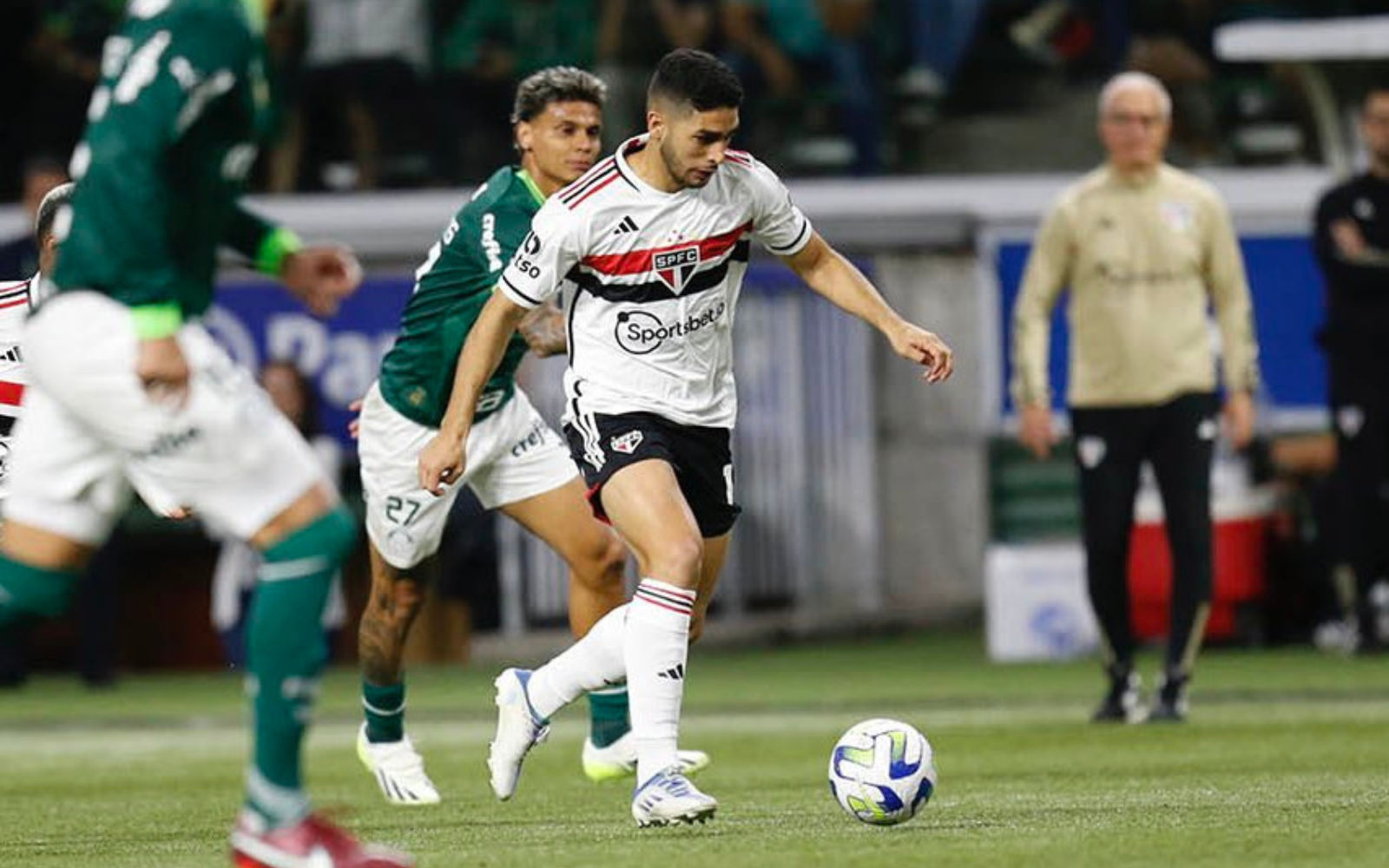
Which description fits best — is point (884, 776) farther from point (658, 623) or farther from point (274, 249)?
point (274, 249)

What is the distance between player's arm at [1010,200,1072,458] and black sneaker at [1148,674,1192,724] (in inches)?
43.1

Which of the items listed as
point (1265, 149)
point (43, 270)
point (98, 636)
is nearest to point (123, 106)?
point (43, 270)

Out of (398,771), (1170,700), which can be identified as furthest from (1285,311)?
(398,771)

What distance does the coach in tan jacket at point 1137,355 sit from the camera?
12.4m

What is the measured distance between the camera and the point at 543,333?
9859mm

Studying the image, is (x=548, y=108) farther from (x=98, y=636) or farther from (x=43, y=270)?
(x=98, y=636)

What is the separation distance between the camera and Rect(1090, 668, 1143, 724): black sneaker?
12320 mm

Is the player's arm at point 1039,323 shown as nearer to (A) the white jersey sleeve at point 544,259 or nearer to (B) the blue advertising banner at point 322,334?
(A) the white jersey sleeve at point 544,259

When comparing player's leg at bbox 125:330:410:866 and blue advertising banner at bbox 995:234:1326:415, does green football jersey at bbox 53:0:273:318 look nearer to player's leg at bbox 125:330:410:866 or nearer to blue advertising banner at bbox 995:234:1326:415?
player's leg at bbox 125:330:410:866

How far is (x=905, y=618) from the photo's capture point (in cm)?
2011

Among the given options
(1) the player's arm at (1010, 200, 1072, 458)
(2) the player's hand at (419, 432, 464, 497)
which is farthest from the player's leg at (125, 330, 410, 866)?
(1) the player's arm at (1010, 200, 1072, 458)

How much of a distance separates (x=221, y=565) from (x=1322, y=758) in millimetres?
8765

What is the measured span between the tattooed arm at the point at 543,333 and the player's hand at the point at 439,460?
4.48 ft

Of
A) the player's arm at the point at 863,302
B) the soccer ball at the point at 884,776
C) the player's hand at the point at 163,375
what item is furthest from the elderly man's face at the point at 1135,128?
the player's hand at the point at 163,375
